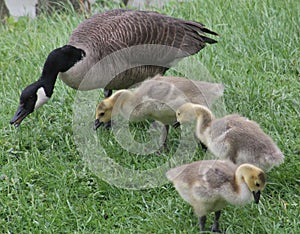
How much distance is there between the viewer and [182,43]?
6020mm

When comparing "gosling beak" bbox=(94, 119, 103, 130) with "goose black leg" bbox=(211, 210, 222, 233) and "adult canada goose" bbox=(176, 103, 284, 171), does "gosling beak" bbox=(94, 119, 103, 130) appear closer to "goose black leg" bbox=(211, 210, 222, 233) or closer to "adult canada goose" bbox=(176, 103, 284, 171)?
"adult canada goose" bbox=(176, 103, 284, 171)

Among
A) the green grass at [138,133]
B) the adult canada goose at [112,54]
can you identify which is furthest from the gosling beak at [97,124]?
the adult canada goose at [112,54]

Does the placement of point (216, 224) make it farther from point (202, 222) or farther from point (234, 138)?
point (234, 138)

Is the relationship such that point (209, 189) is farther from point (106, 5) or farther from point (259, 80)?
point (106, 5)

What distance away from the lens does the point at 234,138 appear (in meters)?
4.65

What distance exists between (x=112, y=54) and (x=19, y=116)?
0.93 metres

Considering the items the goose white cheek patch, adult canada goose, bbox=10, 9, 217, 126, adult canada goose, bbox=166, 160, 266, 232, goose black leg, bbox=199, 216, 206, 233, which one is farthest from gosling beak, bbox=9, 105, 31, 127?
goose black leg, bbox=199, 216, 206, 233

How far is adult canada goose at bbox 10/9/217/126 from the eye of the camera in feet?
→ 18.2

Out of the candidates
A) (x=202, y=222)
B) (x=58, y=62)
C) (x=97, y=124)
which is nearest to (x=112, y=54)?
(x=58, y=62)

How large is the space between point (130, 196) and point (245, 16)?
9.64ft

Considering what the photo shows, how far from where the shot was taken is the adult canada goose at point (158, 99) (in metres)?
5.20

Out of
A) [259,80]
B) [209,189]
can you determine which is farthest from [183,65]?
[209,189]

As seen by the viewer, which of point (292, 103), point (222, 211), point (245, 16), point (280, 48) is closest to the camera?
point (222, 211)

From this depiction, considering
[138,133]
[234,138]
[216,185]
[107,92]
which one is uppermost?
[216,185]
